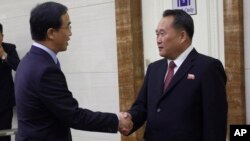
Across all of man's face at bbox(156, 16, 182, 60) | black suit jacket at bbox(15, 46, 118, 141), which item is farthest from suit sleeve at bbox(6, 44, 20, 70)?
man's face at bbox(156, 16, 182, 60)

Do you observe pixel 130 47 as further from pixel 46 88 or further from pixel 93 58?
pixel 46 88

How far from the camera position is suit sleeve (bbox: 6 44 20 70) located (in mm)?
5105

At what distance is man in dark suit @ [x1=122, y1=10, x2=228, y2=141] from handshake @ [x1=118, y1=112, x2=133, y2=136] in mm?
144

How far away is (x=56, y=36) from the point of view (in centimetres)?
262

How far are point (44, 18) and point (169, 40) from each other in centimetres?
77

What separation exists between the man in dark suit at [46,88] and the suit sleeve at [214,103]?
0.72 metres

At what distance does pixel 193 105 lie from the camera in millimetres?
2566

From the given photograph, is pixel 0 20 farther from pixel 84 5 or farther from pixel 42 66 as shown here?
pixel 42 66

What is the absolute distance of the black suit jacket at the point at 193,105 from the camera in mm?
2520

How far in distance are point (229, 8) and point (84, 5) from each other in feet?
5.70

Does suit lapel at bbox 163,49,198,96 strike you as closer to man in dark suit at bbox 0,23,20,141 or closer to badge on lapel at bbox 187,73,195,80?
badge on lapel at bbox 187,73,195,80

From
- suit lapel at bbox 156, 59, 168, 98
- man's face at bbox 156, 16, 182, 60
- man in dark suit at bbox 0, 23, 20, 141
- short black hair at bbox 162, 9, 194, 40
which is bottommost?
man in dark suit at bbox 0, 23, 20, 141

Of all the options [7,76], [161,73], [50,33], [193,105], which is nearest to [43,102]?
[50,33]

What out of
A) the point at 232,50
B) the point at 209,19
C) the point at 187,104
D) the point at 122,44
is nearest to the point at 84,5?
the point at 122,44
